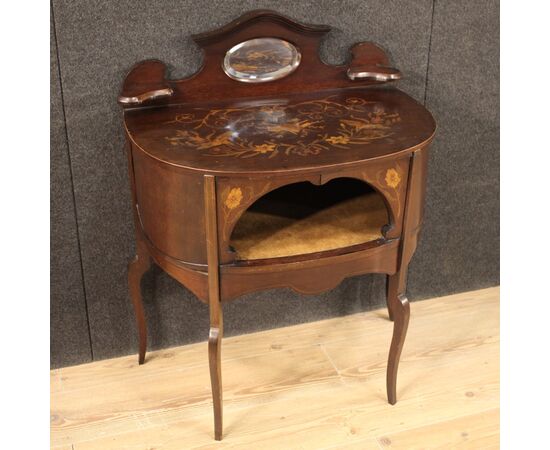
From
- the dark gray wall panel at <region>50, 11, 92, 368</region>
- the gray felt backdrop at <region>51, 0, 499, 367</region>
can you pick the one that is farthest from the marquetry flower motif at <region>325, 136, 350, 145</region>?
the dark gray wall panel at <region>50, 11, 92, 368</region>

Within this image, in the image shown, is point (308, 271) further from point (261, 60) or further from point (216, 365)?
point (261, 60)

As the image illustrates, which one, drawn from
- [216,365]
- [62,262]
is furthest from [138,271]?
[216,365]

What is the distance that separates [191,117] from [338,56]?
17.0 inches

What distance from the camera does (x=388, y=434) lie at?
1797 millimetres

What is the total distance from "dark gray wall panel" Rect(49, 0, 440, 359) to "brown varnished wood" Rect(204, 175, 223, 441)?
0.38m

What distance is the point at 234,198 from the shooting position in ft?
4.75

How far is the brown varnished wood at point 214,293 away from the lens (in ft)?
4.70

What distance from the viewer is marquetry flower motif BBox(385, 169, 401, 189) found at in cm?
154

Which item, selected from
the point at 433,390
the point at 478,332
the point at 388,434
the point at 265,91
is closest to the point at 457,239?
the point at 478,332

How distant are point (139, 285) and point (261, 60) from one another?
646 millimetres

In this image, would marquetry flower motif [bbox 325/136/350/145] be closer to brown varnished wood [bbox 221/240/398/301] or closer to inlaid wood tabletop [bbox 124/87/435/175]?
inlaid wood tabletop [bbox 124/87/435/175]

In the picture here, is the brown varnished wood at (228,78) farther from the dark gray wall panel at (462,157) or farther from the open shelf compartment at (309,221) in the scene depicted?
the dark gray wall panel at (462,157)

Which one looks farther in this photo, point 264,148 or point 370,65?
point 370,65

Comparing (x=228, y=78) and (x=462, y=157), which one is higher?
(x=228, y=78)
